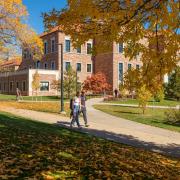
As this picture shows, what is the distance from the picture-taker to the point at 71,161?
27.2 ft

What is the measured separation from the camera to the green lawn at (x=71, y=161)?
7113 millimetres

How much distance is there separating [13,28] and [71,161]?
1119 inches

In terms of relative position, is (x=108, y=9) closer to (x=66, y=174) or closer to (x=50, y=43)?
(x=66, y=174)

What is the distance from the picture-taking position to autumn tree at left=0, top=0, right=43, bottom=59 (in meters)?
34.1

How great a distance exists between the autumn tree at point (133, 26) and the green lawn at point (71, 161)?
222cm

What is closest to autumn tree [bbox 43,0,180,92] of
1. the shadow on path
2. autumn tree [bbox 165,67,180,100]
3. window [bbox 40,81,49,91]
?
the shadow on path

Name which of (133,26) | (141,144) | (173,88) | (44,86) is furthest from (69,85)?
(133,26)

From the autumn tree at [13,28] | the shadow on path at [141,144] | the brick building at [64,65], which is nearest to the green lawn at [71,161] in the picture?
the shadow on path at [141,144]

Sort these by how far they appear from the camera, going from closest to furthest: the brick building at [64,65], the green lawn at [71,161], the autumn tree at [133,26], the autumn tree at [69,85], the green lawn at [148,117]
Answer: the green lawn at [71,161]
the autumn tree at [133,26]
the green lawn at [148,117]
the autumn tree at [69,85]
the brick building at [64,65]

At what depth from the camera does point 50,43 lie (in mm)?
60250

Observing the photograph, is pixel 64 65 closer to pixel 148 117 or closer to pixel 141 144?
pixel 148 117

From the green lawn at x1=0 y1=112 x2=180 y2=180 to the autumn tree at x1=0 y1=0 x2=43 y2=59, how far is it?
2454 centimetres

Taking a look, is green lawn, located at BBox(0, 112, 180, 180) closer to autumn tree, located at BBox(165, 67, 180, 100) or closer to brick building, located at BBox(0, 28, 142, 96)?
autumn tree, located at BBox(165, 67, 180, 100)

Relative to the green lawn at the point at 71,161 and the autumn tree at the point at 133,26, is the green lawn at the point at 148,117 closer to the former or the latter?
the green lawn at the point at 71,161
